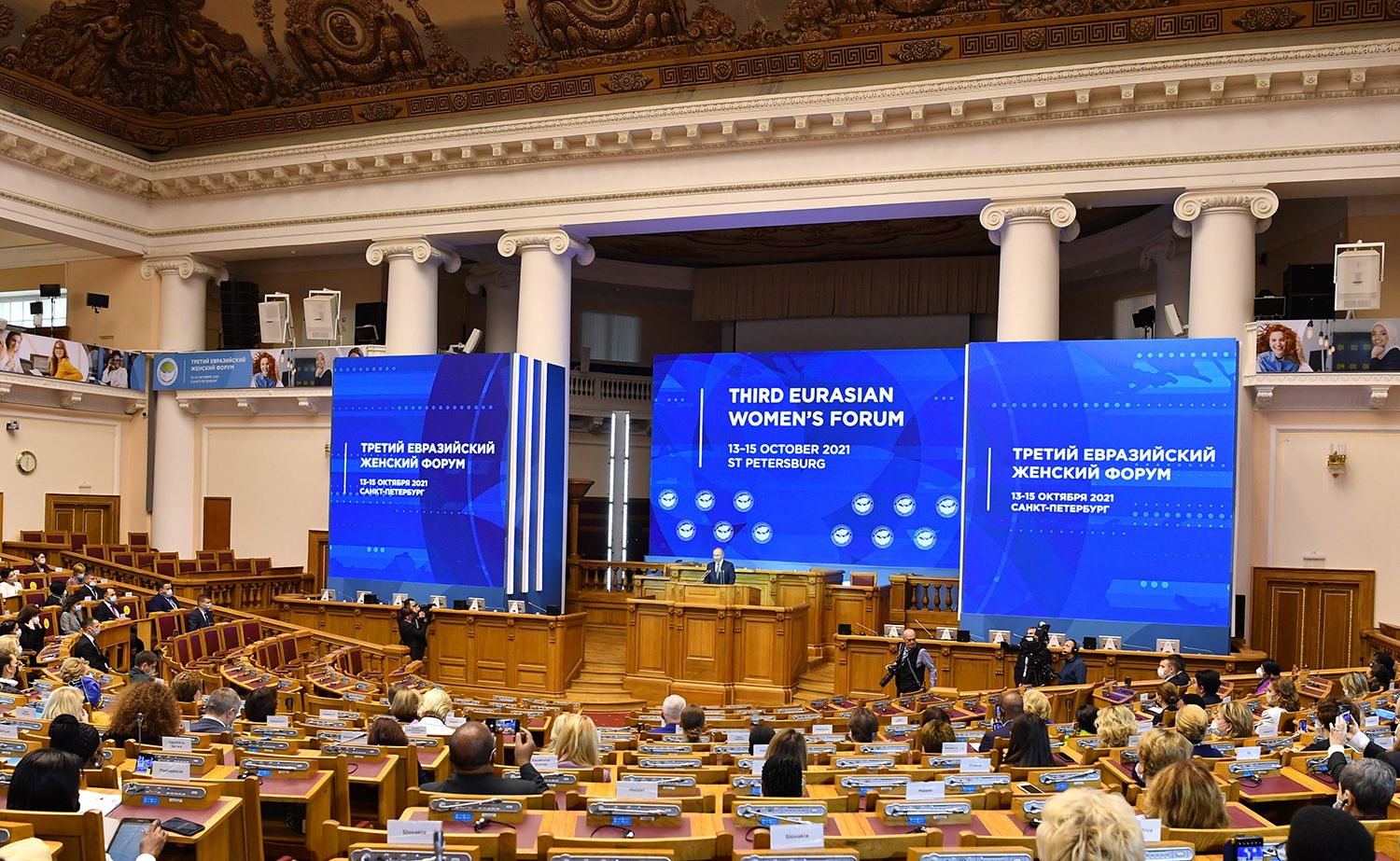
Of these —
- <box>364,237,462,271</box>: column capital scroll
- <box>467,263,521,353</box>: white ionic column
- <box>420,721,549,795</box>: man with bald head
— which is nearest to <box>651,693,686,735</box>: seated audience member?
<box>420,721,549,795</box>: man with bald head

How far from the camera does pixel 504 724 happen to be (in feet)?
26.1

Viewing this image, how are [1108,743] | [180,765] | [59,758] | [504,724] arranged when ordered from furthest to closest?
[504,724]
[1108,743]
[180,765]
[59,758]

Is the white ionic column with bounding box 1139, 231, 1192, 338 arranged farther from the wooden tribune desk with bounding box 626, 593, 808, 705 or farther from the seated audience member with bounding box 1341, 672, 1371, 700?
the seated audience member with bounding box 1341, 672, 1371, 700

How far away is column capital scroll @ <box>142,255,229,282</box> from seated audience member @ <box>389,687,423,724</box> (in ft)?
54.3

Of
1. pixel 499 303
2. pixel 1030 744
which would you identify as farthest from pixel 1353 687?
pixel 499 303

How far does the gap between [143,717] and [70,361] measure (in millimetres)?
16492

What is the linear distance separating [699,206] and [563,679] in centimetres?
776

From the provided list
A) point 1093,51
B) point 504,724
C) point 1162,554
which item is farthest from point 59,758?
point 1093,51

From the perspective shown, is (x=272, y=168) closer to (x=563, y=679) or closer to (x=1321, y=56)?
(x=563, y=679)

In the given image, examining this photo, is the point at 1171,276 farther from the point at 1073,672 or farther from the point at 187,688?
the point at 187,688

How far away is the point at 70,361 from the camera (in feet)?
67.1

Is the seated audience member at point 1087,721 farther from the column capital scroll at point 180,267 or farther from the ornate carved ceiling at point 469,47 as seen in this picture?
the column capital scroll at point 180,267

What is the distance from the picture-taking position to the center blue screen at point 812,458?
19.7 meters

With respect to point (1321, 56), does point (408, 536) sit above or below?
below
